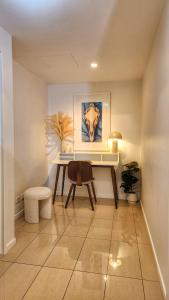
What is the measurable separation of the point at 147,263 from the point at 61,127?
108 inches

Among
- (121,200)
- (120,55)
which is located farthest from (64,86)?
(121,200)

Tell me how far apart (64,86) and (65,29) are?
6.76 ft

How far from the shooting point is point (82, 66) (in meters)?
3.06

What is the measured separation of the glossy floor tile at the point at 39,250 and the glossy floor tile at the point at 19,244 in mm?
57

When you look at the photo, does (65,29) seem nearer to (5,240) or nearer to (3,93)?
(3,93)

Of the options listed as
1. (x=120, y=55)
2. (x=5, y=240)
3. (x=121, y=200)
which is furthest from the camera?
(x=121, y=200)

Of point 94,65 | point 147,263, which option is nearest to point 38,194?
point 147,263

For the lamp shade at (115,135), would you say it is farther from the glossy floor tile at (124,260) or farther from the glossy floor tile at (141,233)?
the glossy floor tile at (124,260)

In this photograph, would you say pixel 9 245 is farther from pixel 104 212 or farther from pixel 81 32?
pixel 81 32

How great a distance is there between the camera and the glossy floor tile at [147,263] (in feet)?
5.80

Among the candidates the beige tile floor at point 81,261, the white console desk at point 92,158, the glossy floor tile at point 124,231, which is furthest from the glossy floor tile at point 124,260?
the white console desk at point 92,158

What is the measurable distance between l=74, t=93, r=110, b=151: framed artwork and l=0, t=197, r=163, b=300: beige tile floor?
150 cm

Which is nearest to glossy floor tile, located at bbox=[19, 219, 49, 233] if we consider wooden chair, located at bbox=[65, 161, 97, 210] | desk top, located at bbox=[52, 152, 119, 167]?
wooden chair, located at bbox=[65, 161, 97, 210]

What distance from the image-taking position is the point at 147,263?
1947 millimetres
